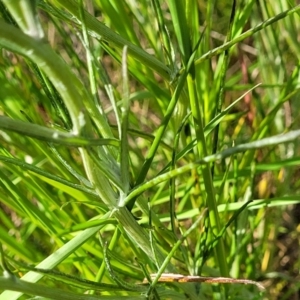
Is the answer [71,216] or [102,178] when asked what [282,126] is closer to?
[71,216]

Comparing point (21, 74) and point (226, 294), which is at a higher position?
point (21, 74)

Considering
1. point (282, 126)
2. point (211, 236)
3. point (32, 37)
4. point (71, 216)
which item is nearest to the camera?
point (32, 37)

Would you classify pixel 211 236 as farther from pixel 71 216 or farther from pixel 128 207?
pixel 71 216

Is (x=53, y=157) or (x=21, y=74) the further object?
(x=21, y=74)

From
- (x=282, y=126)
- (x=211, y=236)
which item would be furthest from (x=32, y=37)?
(x=282, y=126)

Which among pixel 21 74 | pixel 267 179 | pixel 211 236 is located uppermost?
pixel 21 74

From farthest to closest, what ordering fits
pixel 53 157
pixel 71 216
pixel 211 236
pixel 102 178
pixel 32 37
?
1. pixel 71 216
2. pixel 53 157
3. pixel 211 236
4. pixel 102 178
5. pixel 32 37
